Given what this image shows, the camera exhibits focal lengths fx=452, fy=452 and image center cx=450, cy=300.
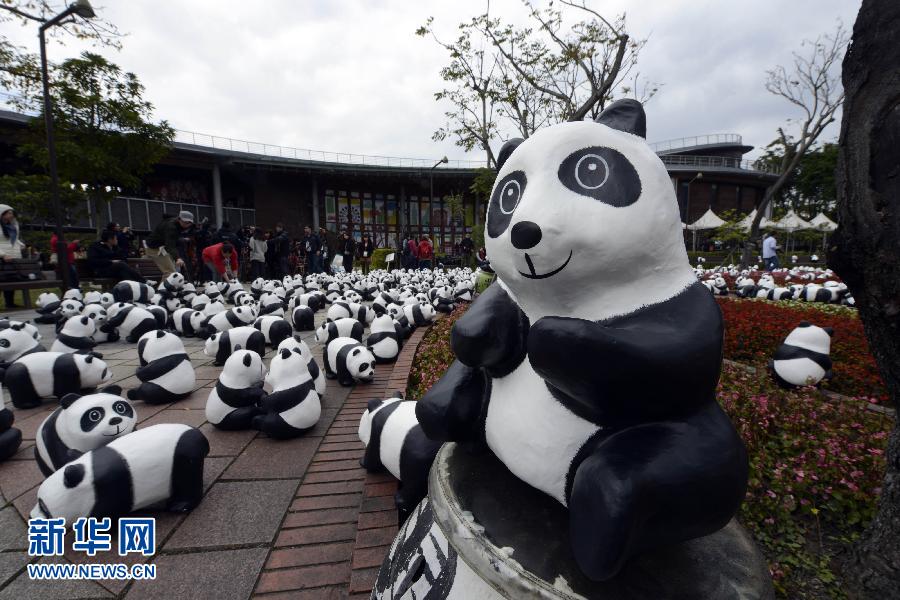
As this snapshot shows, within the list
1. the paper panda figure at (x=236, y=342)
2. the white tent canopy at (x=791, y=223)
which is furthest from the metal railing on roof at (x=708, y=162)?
the paper panda figure at (x=236, y=342)

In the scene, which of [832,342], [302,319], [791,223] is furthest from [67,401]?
[791,223]

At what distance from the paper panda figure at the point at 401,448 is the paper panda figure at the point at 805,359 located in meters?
3.66

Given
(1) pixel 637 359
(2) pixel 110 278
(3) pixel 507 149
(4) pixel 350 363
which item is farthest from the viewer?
(2) pixel 110 278

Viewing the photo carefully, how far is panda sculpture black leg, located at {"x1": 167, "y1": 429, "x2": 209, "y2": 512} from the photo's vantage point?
8.10ft

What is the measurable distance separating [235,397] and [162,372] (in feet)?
3.81

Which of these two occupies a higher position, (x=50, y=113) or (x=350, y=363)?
(x=50, y=113)

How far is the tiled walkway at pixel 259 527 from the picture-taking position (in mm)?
1997

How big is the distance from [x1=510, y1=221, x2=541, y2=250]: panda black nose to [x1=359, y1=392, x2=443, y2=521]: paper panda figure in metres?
1.36

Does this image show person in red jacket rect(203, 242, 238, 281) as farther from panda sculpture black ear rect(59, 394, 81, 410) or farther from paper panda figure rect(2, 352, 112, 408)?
panda sculpture black ear rect(59, 394, 81, 410)

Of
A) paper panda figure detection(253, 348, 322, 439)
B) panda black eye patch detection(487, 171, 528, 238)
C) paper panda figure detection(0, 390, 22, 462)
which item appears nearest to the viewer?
panda black eye patch detection(487, 171, 528, 238)

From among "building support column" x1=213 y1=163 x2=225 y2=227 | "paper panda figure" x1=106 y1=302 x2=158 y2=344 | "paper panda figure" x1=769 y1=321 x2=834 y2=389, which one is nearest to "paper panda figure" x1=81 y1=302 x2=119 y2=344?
"paper panda figure" x1=106 y1=302 x2=158 y2=344

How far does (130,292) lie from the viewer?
25.9ft

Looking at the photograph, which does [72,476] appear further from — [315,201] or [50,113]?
[315,201]

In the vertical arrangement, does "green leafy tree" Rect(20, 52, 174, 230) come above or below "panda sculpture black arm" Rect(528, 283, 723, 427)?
above
